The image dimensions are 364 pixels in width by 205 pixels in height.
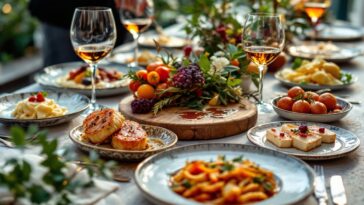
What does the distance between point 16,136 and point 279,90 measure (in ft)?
4.89

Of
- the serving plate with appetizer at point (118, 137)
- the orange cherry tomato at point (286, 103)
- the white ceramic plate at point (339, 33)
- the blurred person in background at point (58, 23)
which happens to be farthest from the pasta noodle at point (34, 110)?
the white ceramic plate at point (339, 33)

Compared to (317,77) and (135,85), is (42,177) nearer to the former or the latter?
(135,85)

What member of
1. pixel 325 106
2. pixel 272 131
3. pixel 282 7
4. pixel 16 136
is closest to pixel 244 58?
pixel 325 106

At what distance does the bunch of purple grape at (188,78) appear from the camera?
1.84 metres

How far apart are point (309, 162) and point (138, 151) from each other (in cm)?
46

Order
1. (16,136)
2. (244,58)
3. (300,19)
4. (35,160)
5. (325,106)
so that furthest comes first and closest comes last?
(300,19)
(244,58)
(325,106)
(35,160)
(16,136)

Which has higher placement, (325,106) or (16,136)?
(16,136)

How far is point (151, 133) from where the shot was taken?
64.2 inches

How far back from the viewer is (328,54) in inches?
114

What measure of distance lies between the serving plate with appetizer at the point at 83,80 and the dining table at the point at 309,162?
0.13 ft

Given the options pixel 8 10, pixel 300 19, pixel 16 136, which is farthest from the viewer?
pixel 8 10

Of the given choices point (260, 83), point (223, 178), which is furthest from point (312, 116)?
point (223, 178)

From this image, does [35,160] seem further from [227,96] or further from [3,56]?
Answer: [3,56]

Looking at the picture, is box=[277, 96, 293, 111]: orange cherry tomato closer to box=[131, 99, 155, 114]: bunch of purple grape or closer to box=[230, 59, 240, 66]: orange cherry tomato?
box=[230, 59, 240, 66]: orange cherry tomato
